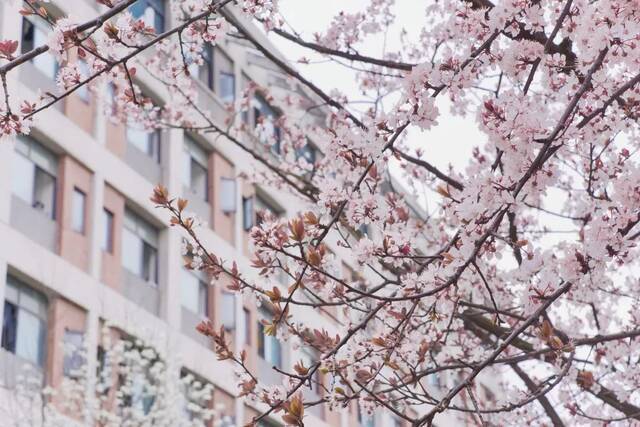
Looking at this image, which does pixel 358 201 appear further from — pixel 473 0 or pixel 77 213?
pixel 77 213

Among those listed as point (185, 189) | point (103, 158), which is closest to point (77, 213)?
point (103, 158)

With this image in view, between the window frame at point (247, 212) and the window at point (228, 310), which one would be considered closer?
the window at point (228, 310)

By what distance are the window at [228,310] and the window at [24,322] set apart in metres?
5.68

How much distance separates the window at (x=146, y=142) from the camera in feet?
67.7

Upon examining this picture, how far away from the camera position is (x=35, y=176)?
17609 millimetres

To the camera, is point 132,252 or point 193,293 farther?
point 193,293

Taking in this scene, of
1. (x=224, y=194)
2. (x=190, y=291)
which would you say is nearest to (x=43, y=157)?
(x=190, y=291)

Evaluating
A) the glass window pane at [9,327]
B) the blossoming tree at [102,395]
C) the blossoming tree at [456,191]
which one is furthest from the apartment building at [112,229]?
the blossoming tree at [456,191]

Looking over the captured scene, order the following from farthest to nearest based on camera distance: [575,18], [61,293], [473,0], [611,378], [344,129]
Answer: [61,293], [611,378], [473,0], [575,18], [344,129]

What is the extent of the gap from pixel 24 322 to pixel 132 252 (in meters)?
3.77

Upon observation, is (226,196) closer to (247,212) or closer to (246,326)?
(247,212)

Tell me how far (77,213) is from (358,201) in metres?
14.5

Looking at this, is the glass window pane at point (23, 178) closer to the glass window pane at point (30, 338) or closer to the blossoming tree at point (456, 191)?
the glass window pane at point (30, 338)

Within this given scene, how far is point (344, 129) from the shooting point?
4273 millimetres
